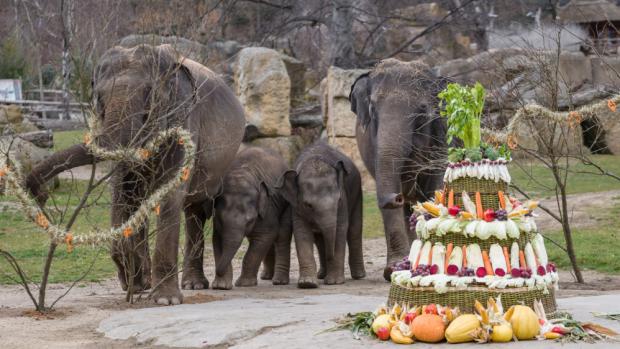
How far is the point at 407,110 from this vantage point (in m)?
12.8

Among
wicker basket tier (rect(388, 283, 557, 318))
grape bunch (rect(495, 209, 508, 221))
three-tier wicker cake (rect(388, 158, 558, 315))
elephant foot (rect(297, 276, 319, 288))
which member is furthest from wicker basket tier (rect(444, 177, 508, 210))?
elephant foot (rect(297, 276, 319, 288))

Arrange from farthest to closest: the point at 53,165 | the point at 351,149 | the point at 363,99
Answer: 1. the point at 351,149
2. the point at 363,99
3. the point at 53,165

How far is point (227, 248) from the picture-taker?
12375 millimetres

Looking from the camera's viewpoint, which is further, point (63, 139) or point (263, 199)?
point (63, 139)

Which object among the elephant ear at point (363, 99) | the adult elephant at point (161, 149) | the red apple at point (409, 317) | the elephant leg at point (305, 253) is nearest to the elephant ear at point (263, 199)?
the elephant leg at point (305, 253)

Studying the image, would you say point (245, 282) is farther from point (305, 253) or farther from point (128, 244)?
point (128, 244)

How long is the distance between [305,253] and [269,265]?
5.40 feet

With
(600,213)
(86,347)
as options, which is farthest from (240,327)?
(600,213)

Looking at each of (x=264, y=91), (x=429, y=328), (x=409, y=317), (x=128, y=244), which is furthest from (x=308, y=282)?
(x=264, y=91)

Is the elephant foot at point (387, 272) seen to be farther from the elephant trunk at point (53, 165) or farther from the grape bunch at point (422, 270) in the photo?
the grape bunch at point (422, 270)

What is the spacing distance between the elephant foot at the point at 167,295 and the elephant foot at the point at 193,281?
175 cm

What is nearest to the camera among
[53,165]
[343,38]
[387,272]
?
[53,165]

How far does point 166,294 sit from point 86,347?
7.81 ft

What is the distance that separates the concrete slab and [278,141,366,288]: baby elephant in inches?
89.2
